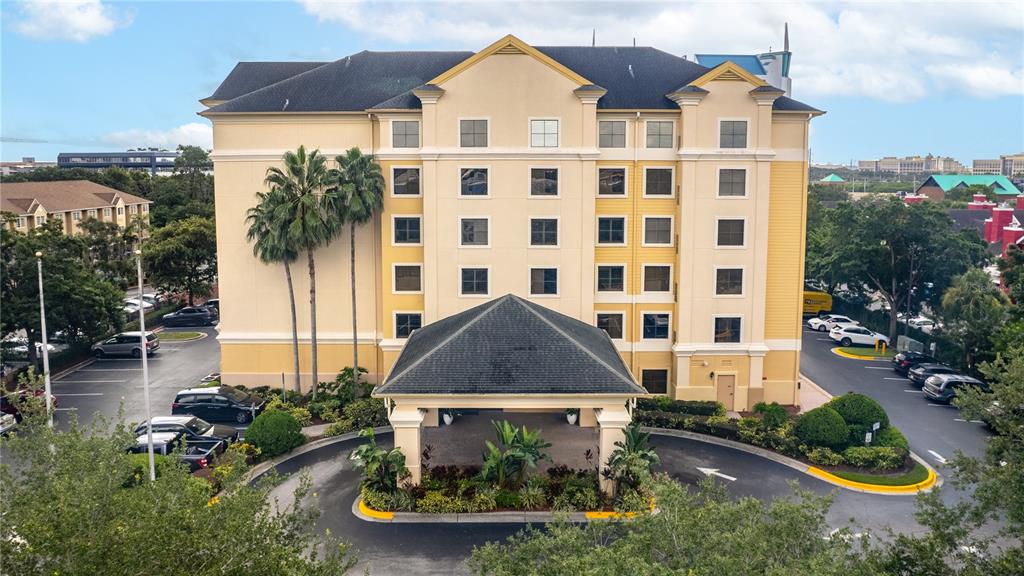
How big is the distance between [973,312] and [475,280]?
2668cm

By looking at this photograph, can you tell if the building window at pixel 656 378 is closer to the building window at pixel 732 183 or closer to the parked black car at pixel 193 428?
the building window at pixel 732 183

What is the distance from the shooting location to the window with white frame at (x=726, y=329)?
3688 centimetres

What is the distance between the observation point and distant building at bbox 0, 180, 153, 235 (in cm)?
7212

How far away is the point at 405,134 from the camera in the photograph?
3647 centimetres

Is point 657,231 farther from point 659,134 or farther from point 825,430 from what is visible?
point 825,430

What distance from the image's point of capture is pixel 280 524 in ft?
44.7

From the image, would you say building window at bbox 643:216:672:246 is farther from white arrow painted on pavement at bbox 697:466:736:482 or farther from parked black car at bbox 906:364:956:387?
parked black car at bbox 906:364:956:387

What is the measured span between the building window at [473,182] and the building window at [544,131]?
9.07ft

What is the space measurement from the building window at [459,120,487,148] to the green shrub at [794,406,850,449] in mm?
18683

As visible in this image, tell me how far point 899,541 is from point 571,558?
7.31 metres

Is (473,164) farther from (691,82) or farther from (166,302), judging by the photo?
(166,302)

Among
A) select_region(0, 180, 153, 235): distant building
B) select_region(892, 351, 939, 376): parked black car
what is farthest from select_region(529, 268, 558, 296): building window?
select_region(0, 180, 153, 235): distant building

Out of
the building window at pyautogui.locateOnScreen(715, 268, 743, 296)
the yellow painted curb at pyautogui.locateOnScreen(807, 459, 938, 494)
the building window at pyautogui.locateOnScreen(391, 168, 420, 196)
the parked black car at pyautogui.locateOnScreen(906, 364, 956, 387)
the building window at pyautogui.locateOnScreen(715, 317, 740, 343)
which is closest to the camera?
the yellow painted curb at pyautogui.locateOnScreen(807, 459, 938, 494)

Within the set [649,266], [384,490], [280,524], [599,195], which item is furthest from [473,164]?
[280,524]
